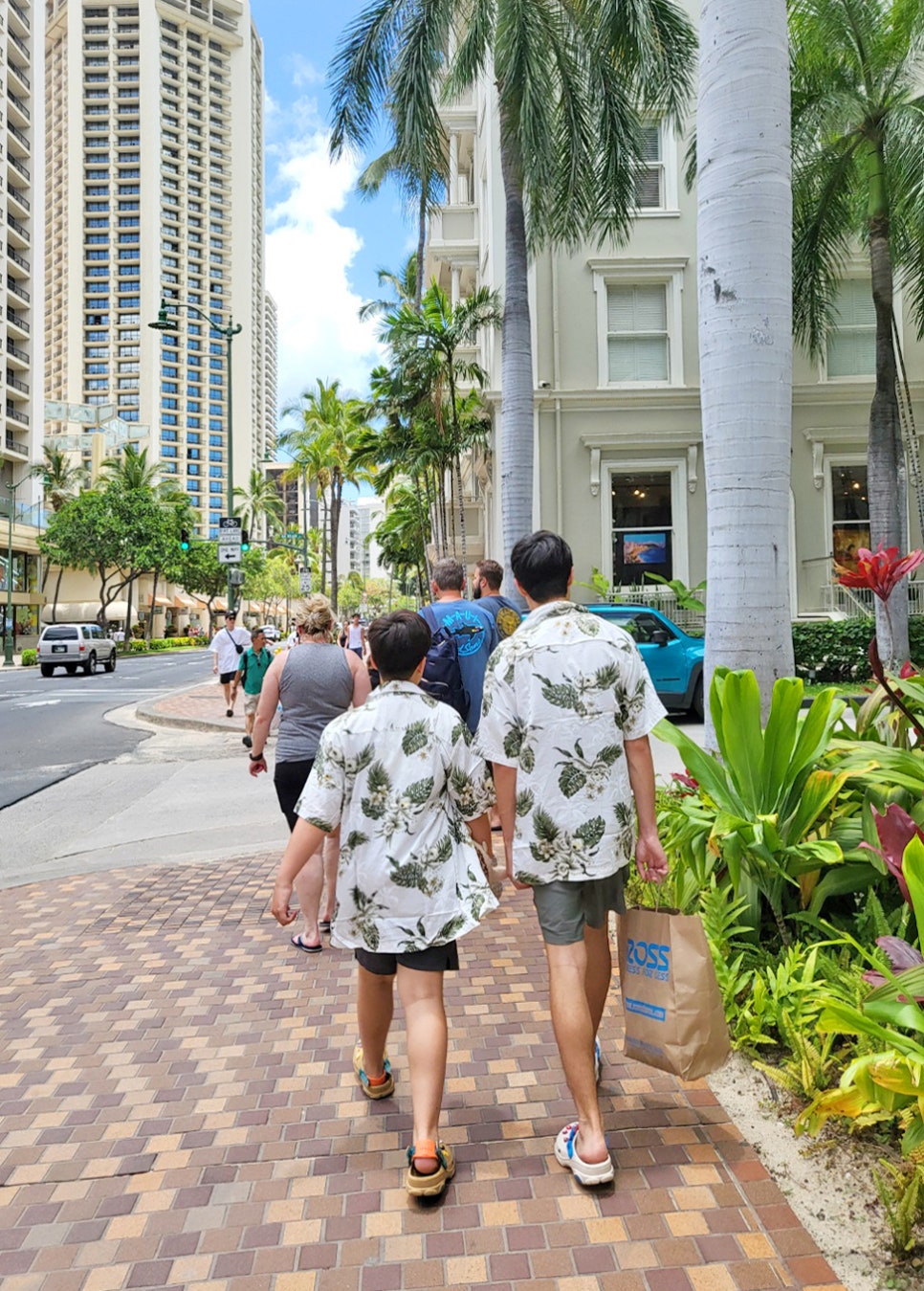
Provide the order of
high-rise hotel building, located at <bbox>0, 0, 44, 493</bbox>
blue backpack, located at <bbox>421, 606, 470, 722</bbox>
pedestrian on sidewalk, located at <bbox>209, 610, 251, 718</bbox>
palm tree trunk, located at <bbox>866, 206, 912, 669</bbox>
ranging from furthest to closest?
high-rise hotel building, located at <bbox>0, 0, 44, 493</bbox>, pedestrian on sidewalk, located at <bbox>209, 610, 251, 718</bbox>, palm tree trunk, located at <bbox>866, 206, 912, 669</bbox>, blue backpack, located at <bbox>421, 606, 470, 722</bbox>

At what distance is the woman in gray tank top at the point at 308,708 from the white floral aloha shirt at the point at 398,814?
1.87m

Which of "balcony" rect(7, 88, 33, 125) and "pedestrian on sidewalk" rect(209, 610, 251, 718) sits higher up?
"balcony" rect(7, 88, 33, 125)

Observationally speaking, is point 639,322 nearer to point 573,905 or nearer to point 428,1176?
point 573,905

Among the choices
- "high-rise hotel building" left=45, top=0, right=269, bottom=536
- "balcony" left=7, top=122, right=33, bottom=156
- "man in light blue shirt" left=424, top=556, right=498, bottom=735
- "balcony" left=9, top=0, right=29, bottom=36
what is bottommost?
"man in light blue shirt" left=424, top=556, right=498, bottom=735

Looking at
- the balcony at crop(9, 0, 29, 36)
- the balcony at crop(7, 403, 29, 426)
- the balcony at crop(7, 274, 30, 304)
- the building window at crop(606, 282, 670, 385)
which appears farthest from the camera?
the balcony at crop(9, 0, 29, 36)

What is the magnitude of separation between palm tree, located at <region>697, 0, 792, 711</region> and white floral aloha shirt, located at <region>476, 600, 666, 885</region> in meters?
1.86

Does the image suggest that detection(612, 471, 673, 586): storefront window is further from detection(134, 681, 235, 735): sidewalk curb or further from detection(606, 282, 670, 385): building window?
detection(134, 681, 235, 735): sidewalk curb

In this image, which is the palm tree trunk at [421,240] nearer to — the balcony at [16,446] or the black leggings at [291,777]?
the black leggings at [291,777]

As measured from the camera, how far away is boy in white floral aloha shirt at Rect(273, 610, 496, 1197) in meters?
2.72

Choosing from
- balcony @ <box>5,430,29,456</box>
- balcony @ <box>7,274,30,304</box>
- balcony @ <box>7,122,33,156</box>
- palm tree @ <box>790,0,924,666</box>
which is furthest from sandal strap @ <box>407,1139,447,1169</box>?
balcony @ <box>7,122,33,156</box>

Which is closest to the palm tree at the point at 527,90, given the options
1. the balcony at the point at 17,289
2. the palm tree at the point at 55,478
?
the palm tree at the point at 55,478

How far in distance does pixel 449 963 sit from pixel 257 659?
7314 mm

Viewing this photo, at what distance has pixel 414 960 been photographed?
9.03ft

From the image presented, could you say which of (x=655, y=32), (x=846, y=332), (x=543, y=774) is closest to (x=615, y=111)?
(x=655, y=32)
